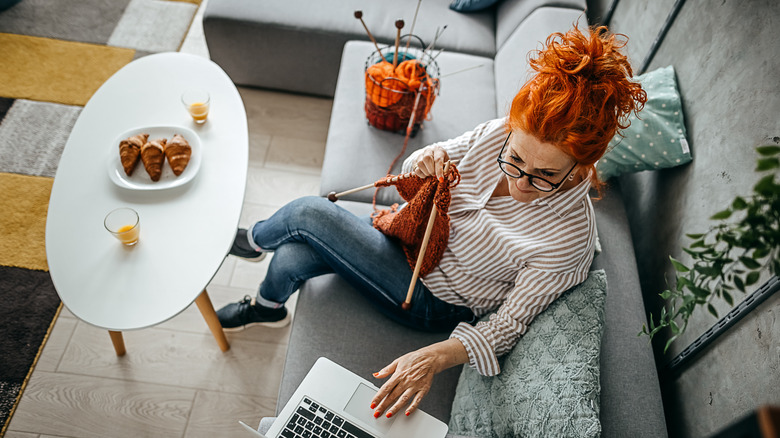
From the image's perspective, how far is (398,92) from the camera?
5.23 ft

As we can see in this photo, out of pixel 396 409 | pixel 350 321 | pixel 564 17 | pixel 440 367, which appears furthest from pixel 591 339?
pixel 564 17

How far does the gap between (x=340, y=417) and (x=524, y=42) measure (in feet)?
4.63

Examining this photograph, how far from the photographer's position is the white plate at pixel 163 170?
1.44m

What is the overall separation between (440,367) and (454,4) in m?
1.62

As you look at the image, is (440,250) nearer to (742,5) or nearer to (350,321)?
(350,321)

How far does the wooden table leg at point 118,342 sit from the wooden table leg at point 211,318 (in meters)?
0.27

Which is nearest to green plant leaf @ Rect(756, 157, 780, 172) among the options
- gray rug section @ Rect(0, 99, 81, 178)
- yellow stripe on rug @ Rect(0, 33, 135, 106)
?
gray rug section @ Rect(0, 99, 81, 178)

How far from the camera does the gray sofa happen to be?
46.3 inches

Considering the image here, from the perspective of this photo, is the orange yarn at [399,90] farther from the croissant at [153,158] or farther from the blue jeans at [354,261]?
the croissant at [153,158]

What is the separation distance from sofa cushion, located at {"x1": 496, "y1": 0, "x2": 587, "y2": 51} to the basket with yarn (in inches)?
21.3

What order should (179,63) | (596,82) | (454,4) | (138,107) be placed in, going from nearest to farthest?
(596,82)
(138,107)
(179,63)
(454,4)

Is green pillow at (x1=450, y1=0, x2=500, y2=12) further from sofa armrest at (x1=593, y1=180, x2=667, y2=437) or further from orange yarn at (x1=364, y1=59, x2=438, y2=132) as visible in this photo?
sofa armrest at (x1=593, y1=180, x2=667, y2=437)

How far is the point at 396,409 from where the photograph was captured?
1084 mm

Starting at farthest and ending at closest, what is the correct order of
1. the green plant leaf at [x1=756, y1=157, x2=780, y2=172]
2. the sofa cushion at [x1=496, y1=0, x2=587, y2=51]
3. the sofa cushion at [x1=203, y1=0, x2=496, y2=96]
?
the sofa cushion at [x1=203, y1=0, x2=496, y2=96], the sofa cushion at [x1=496, y1=0, x2=587, y2=51], the green plant leaf at [x1=756, y1=157, x2=780, y2=172]
